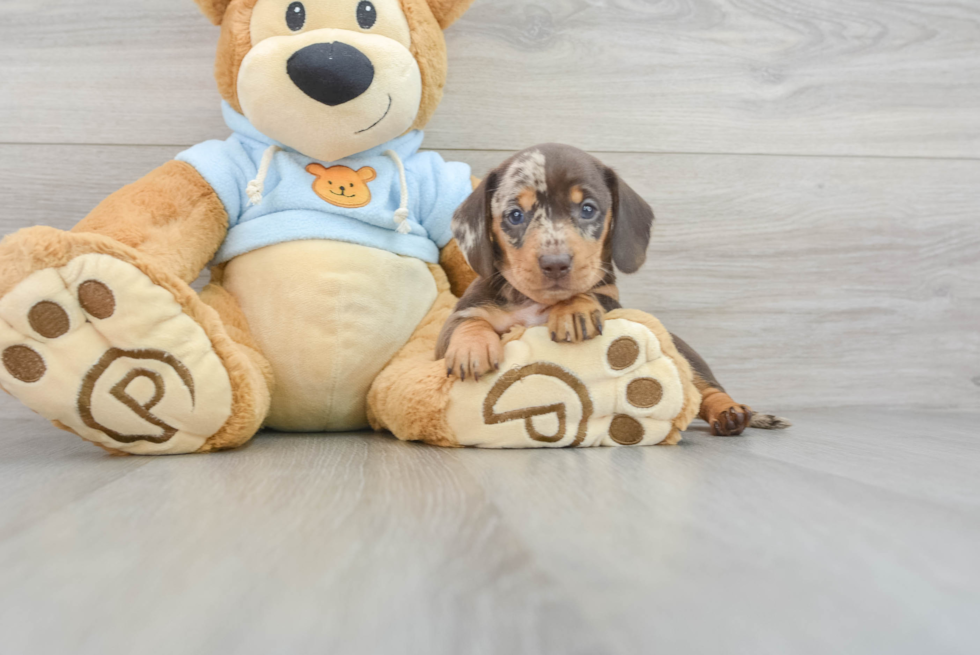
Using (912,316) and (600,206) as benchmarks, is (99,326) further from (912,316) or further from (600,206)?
(912,316)

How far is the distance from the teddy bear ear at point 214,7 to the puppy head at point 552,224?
0.68 metres

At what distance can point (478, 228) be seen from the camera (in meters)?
1.25

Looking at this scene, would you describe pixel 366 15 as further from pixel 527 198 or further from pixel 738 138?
pixel 738 138

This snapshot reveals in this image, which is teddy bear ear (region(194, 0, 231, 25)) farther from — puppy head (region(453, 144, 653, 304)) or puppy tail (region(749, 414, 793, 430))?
puppy tail (region(749, 414, 793, 430))

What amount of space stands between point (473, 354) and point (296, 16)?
29.3 inches

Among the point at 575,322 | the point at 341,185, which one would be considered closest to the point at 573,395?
the point at 575,322

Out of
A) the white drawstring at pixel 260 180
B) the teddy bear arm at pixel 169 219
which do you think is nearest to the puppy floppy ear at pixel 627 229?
the white drawstring at pixel 260 180

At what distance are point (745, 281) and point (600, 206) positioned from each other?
82 centimetres

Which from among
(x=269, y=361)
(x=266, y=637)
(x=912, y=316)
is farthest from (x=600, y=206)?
(x=912, y=316)

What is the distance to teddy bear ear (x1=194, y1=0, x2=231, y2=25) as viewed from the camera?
1.41 metres

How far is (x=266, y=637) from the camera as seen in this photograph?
457 mm

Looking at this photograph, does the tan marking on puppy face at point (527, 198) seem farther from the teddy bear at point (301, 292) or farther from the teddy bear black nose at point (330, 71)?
the teddy bear black nose at point (330, 71)

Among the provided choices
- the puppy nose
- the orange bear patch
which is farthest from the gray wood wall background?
the puppy nose

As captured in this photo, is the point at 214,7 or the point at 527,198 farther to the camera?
the point at 214,7
